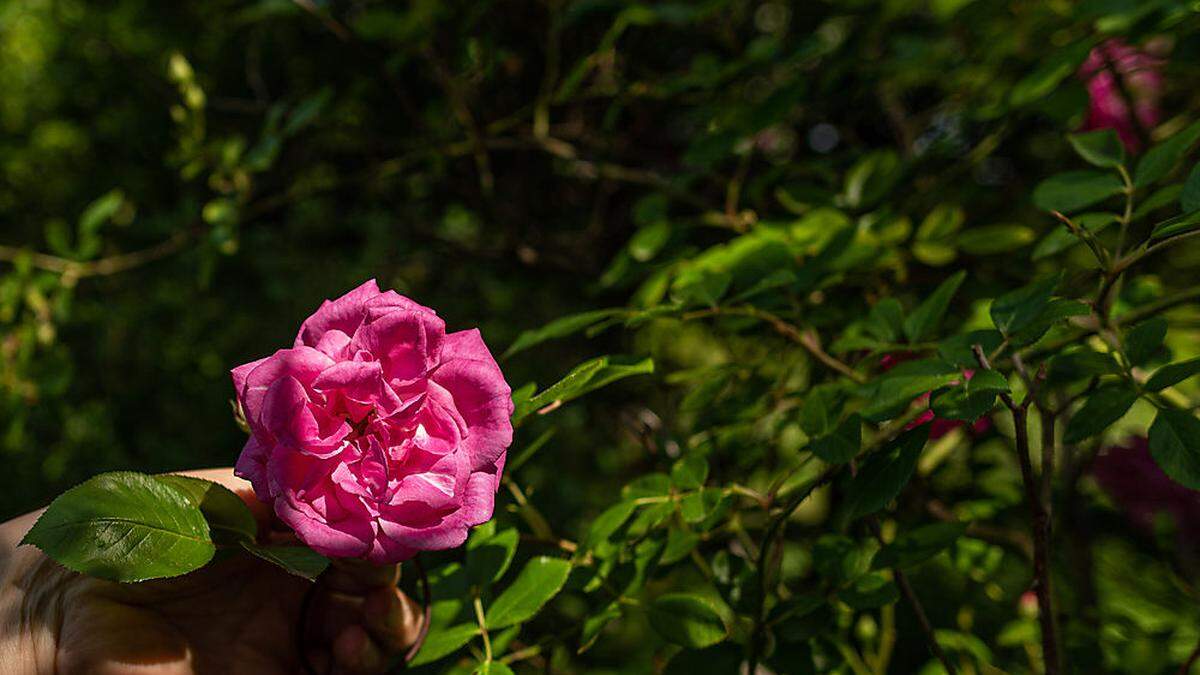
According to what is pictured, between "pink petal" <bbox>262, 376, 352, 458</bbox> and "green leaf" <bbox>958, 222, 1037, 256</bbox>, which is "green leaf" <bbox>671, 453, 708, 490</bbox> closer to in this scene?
"pink petal" <bbox>262, 376, 352, 458</bbox>

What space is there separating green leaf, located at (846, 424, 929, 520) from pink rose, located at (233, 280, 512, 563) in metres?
0.26

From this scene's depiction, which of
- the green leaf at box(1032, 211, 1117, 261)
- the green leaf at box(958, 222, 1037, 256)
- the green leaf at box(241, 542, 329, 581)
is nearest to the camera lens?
the green leaf at box(241, 542, 329, 581)

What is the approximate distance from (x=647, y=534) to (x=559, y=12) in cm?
86

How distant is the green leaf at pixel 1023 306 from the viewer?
0.61 metres

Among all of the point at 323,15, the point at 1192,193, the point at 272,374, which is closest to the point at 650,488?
the point at 272,374

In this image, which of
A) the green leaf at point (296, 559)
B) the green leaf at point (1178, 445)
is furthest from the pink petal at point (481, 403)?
the green leaf at point (1178, 445)

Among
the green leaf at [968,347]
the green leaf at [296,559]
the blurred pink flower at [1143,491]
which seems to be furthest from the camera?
the blurred pink flower at [1143,491]

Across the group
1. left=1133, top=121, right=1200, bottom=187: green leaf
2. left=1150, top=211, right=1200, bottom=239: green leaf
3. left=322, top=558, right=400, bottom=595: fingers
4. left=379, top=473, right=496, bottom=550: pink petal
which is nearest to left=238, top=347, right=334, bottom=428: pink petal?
left=379, top=473, right=496, bottom=550: pink petal

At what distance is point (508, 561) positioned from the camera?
74 centimetres

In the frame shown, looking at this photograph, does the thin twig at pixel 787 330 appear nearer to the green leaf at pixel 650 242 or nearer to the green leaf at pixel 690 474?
the green leaf at pixel 690 474

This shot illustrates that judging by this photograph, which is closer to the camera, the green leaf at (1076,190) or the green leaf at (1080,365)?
the green leaf at (1080,365)

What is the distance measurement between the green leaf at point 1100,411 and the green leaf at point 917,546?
0.41ft

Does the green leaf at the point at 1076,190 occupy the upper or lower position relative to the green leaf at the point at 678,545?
upper

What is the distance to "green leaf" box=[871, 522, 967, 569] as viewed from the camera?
70cm
